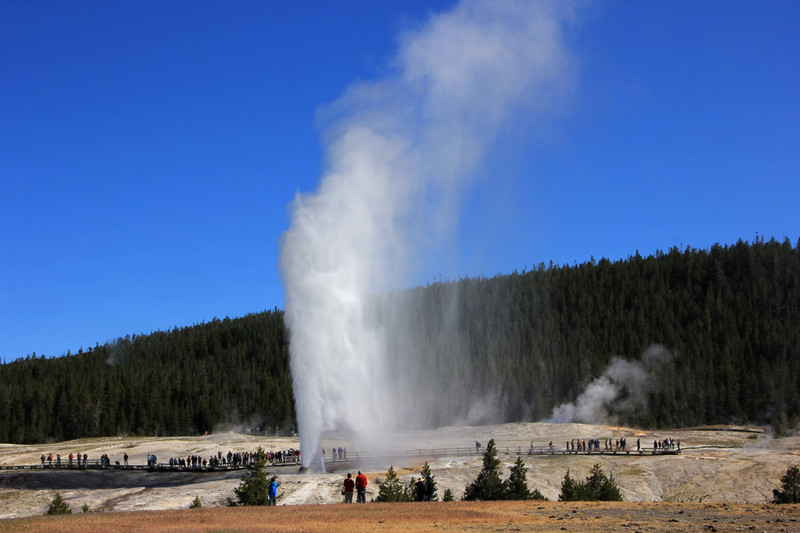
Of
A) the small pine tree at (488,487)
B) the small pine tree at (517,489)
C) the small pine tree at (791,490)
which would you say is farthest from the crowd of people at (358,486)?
the small pine tree at (791,490)

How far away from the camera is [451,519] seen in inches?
849

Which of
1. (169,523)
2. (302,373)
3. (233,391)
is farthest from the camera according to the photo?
(233,391)

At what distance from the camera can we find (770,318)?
12425cm

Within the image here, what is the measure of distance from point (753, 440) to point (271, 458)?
4883 cm

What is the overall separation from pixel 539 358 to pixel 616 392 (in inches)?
555

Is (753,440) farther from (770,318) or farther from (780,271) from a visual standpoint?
(780,271)

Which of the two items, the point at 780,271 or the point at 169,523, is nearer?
the point at 169,523

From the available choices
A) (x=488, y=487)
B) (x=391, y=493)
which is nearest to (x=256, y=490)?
(x=391, y=493)

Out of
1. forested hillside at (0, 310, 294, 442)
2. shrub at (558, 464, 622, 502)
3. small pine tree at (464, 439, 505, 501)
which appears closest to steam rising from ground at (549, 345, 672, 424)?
forested hillside at (0, 310, 294, 442)

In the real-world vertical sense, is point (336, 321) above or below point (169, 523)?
above

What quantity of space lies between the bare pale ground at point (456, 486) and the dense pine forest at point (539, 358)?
18.0 meters

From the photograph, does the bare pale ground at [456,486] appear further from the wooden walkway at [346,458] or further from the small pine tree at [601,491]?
the small pine tree at [601,491]

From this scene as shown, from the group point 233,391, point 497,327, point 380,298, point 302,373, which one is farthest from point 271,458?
point 497,327

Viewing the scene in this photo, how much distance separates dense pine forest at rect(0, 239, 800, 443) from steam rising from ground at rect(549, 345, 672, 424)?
1.53 m
